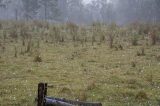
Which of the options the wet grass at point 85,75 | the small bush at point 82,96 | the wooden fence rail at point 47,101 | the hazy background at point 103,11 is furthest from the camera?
the hazy background at point 103,11

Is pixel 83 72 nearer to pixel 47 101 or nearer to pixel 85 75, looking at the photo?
pixel 85 75

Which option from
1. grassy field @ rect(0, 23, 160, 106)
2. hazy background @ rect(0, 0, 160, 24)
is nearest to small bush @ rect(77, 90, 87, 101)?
grassy field @ rect(0, 23, 160, 106)

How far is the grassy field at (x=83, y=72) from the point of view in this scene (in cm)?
1012

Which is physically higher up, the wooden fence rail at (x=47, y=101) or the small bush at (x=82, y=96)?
the wooden fence rail at (x=47, y=101)

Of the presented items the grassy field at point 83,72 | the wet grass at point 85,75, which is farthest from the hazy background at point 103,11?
the wet grass at point 85,75

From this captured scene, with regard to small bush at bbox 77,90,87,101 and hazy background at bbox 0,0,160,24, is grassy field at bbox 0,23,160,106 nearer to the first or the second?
small bush at bbox 77,90,87,101

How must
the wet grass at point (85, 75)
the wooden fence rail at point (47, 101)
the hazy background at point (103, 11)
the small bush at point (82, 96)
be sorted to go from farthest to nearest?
1. the hazy background at point (103, 11)
2. the wet grass at point (85, 75)
3. the small bush at point (82, 96)
4. the wooden fence rail at point (47, 101)

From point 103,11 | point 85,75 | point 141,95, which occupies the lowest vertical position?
point 141,95

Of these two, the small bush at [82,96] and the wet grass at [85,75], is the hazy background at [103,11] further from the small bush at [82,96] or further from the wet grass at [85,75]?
the small bush at [82,96]

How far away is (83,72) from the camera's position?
13242 mm

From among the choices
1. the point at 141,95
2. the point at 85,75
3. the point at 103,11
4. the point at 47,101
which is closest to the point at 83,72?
the point at 85,75

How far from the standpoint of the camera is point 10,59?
51.7 ft

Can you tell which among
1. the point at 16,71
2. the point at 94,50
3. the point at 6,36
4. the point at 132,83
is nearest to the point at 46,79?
the point at 16,71

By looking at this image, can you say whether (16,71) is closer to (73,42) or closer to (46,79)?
(46,79)
